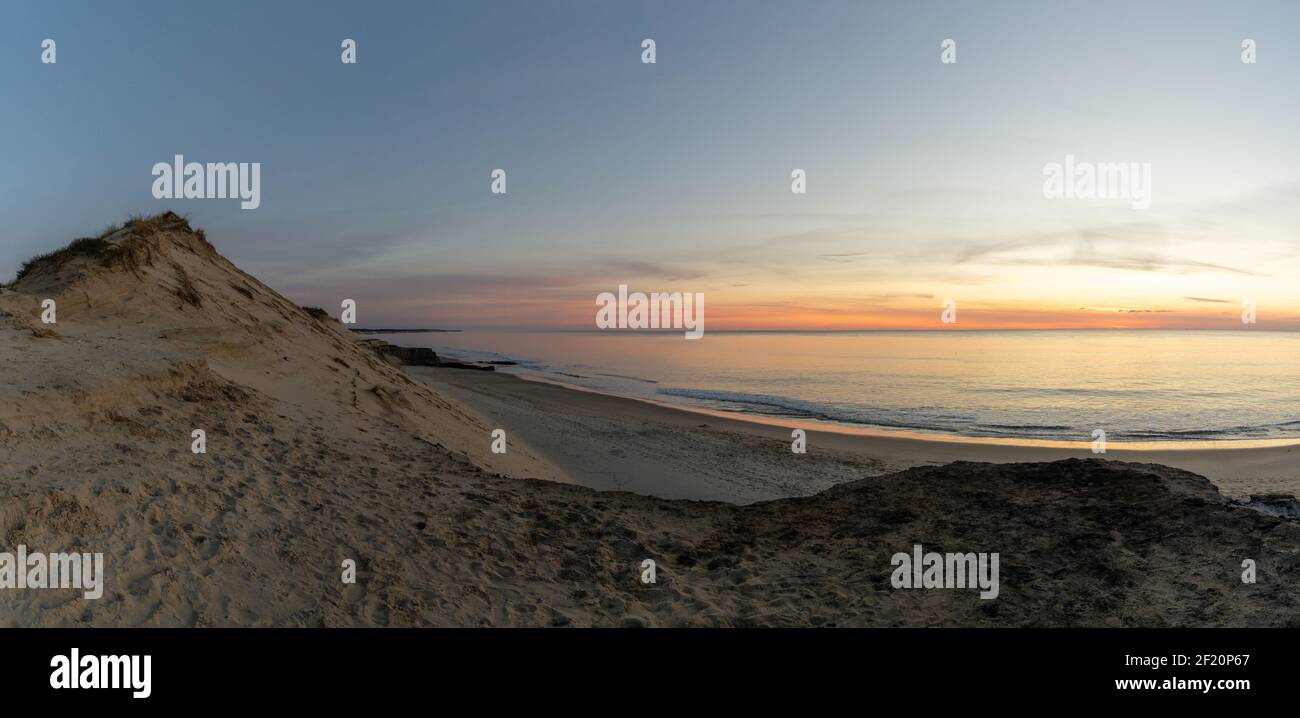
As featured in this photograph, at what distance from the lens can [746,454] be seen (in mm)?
16859

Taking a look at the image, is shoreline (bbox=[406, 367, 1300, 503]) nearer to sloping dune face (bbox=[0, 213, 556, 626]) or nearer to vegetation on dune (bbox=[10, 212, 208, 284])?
sloping dune face (bbox=[0, 213, 556, 626])

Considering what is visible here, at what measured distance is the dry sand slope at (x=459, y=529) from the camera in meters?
5.29

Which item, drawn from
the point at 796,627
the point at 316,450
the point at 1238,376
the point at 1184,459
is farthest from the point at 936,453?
the point at 1238,376

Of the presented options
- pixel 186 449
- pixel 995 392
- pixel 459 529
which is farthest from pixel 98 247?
pixel 995 392

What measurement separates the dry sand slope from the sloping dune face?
33mm

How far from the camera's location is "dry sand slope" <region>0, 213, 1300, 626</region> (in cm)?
529

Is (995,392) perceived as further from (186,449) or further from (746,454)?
(186,449)

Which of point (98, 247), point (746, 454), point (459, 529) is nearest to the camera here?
point (459, 529)

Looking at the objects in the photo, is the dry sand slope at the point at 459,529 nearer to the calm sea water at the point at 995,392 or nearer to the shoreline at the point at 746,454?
the shoreline at the point at 746,454

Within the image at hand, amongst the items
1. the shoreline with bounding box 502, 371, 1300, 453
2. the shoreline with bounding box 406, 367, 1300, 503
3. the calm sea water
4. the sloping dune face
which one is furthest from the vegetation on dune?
the calm sea water

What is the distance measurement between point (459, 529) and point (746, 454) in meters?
10.8

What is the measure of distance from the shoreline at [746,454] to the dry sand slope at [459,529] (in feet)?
14.0

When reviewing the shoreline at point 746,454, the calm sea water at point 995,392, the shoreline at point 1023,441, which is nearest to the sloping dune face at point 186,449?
the shoreline at point 746,454

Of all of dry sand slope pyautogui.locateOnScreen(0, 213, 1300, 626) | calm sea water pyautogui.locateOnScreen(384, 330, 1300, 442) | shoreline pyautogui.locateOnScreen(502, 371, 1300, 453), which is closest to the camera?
dry sand slope pyautogui.locateOnScreen(0, 213, 1300, 626)
